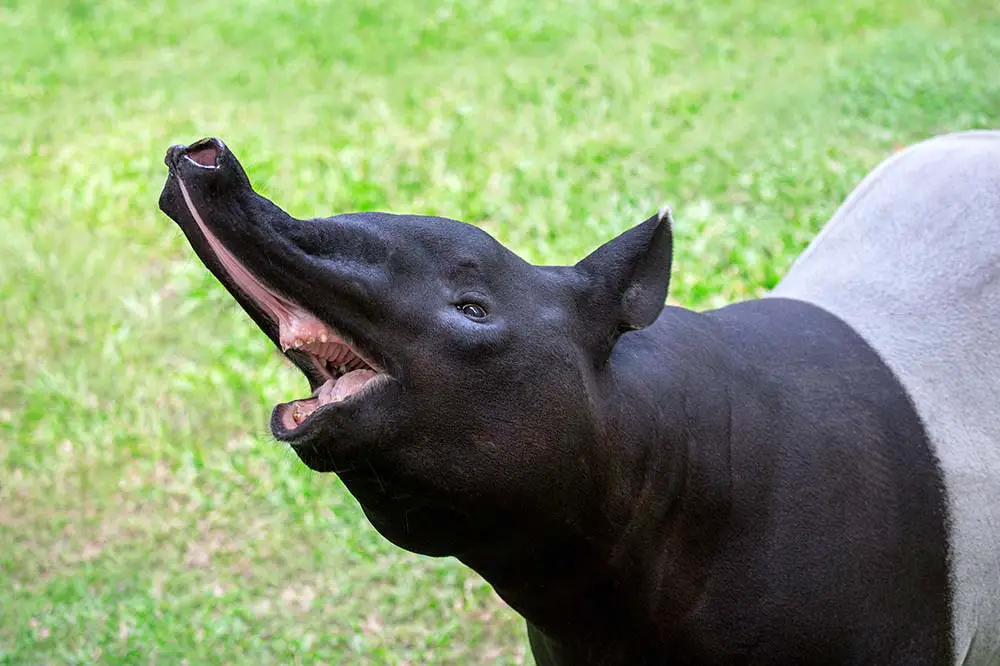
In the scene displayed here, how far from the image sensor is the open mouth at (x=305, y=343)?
2123 mm

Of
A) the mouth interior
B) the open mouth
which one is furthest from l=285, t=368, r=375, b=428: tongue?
the mouth interior

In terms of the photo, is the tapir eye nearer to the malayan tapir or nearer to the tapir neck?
the malayan tapir

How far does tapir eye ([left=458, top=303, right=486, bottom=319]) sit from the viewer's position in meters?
2.27

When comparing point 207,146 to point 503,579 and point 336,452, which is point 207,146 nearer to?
point 336,452

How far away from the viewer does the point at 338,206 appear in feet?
23.4

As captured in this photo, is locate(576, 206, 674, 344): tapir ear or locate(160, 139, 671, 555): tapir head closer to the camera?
locate(160, 139, 671, 555): tapir head

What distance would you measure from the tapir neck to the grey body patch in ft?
1.82

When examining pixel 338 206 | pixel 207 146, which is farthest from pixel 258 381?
pixel 207 146

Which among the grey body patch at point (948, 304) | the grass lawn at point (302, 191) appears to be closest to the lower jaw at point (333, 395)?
the grey body patch at point (948, 304)

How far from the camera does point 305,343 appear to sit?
216 centimetres

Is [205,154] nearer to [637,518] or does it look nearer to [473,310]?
[473,310]

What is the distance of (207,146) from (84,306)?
190 inches

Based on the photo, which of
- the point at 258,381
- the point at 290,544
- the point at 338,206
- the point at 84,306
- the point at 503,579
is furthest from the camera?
the point at 338,206

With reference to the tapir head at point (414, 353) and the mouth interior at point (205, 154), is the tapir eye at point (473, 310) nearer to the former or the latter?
the tapir head at point (414, 353)
